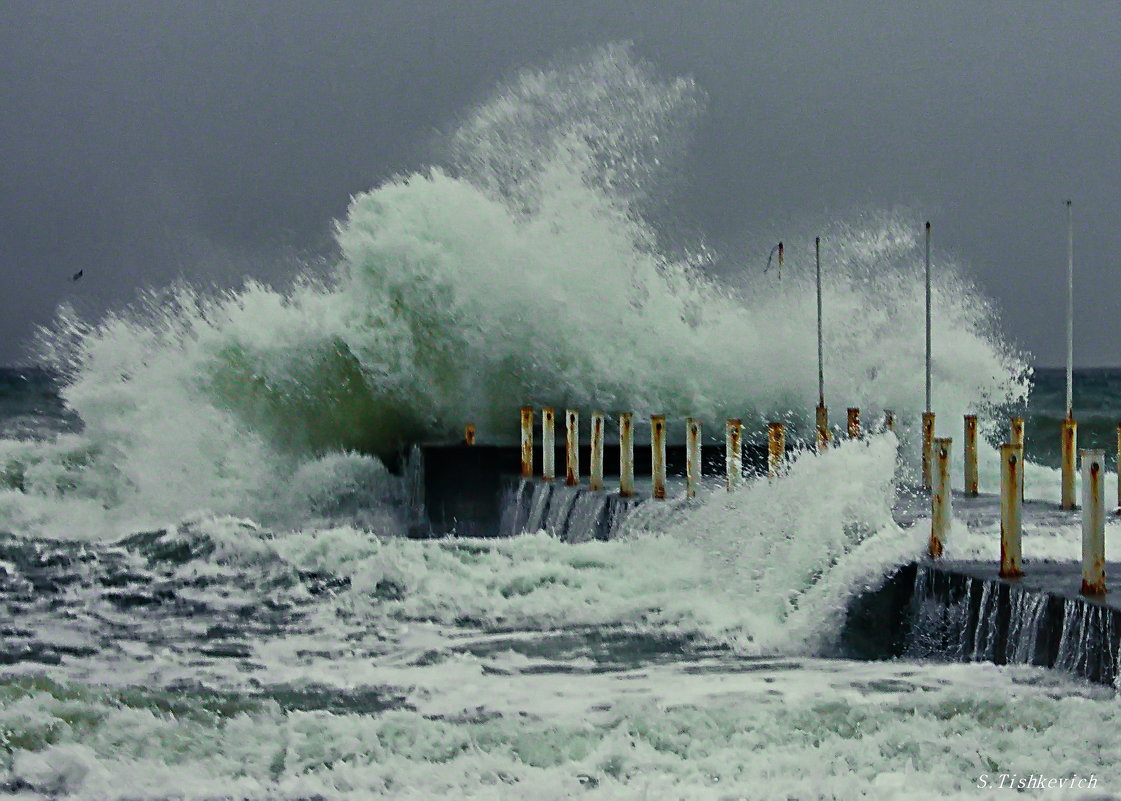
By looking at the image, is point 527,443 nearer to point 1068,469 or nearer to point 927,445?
point 927,445

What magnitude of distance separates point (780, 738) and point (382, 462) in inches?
575

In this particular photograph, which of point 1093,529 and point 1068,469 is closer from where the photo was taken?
point 1093,529

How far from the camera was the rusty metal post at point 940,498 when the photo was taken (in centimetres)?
979

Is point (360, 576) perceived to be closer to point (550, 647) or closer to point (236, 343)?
point (550, 647)

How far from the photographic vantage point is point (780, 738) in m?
6.90

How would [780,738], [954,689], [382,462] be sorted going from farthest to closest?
[382,462], [954,689], [780,738]

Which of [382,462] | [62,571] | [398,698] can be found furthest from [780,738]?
[382,462]

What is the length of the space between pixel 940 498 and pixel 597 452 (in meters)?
6.14

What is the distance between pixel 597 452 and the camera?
15.7m

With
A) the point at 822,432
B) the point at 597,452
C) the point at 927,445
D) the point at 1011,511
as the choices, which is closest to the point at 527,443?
the point at 597,452

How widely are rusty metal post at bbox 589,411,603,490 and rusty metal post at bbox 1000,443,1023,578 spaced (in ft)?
22.4

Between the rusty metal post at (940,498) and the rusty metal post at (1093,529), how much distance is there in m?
1.63

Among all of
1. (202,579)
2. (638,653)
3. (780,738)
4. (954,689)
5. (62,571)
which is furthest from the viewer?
(62,571)

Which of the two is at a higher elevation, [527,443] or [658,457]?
[527,443]
